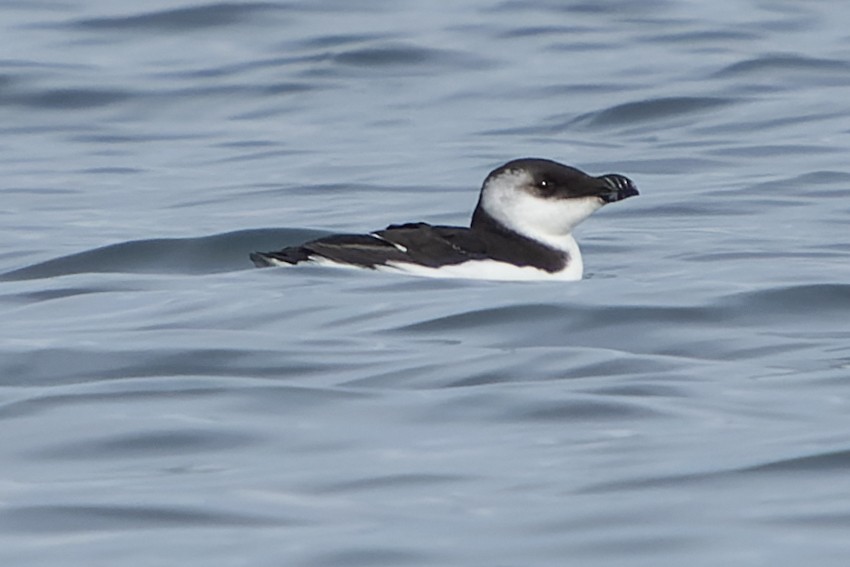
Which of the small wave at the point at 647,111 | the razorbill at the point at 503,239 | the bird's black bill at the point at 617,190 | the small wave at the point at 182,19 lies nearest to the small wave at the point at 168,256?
the razorbill at the point at 503,239

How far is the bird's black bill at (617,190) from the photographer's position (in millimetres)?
11242

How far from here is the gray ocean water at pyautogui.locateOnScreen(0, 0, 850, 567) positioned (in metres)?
6.35

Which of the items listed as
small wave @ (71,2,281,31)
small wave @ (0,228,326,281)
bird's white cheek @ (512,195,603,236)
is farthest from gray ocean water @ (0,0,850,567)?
small wave @ (71,2,281,31)

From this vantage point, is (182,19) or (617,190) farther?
(182,19)

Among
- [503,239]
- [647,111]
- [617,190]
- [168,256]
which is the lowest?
[647,111]

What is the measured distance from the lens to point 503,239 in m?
11.3

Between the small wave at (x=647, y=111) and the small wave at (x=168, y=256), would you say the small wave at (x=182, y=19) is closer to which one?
the small wave at (x=647, y=111)

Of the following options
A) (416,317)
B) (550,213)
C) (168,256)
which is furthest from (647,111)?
(416,317)

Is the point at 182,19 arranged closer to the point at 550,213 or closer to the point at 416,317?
the point at 550,213

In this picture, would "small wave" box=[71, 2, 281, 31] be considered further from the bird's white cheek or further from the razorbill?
the bird's white cheek

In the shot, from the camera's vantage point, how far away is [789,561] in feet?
19.2

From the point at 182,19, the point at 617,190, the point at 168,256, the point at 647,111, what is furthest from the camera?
the point at 182,19

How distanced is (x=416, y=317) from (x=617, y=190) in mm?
1775

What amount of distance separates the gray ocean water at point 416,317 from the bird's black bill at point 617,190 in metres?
0.37
